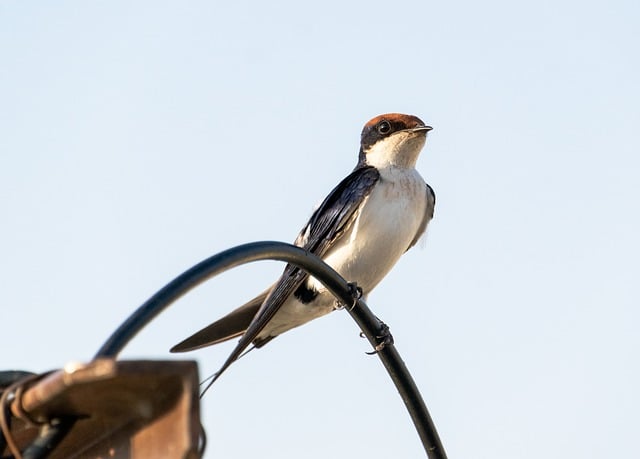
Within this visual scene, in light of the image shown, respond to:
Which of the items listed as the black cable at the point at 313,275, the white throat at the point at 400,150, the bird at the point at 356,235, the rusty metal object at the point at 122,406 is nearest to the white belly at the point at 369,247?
the bird at the point at 356,235

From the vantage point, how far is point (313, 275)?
3.94 meters

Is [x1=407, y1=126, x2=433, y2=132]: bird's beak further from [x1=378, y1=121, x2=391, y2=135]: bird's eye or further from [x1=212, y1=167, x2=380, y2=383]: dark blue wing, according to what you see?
[x1=212, y1=167, x2=380, y2=383]: dark blue wing

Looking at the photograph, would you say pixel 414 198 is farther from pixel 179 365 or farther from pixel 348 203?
pixel 179 365

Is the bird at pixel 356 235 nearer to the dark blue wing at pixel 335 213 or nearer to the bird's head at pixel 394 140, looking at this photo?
the dark blue wing at pixel 335 213

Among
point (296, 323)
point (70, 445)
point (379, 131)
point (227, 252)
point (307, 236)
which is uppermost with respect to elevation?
point (379, 131)

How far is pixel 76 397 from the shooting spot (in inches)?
80.7

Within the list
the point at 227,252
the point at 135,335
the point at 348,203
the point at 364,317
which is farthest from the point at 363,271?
the point at 135,335

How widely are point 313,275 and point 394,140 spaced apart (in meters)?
3.33

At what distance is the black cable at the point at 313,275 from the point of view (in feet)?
8.40

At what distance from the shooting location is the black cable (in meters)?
2.56

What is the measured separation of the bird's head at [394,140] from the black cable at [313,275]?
2.72m

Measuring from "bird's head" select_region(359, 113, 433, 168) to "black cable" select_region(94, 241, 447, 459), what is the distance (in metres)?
2.72

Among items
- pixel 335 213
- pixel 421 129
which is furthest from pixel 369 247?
pixel 421 129

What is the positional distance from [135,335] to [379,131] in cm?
492
